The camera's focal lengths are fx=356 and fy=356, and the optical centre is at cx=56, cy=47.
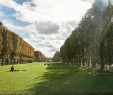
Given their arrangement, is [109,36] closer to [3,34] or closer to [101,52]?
[101,52]

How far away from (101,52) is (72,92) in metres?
48.5

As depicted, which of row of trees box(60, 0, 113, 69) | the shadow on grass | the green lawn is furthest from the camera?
row of trees box(60, 0, 113, 69)

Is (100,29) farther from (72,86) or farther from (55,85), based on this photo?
(72,86)

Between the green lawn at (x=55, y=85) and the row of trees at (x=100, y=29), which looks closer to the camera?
the green lawn at (x=55, y=85)

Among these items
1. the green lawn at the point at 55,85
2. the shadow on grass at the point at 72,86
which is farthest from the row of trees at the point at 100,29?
the shadow on grass at the point at 72,86

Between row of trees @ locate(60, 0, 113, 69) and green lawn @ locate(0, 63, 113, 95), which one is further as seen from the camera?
row of trees @ locate(60, 0, 113, 69)

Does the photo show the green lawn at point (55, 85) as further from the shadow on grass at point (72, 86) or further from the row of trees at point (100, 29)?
the row of trees at point (100, 29)

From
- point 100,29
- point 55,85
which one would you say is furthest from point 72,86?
point 100,29

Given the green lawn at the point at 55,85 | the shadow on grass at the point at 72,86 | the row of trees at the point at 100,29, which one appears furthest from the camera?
the row of trees at the point at 100,29

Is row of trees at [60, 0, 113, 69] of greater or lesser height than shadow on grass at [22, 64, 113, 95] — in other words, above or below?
above

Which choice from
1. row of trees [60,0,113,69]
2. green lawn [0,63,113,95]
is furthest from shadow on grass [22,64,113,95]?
row of trees [60,0,113,69]

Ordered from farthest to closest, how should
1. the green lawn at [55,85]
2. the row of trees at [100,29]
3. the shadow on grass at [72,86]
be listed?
the row of trees at [100,29] < the green lawn at [55,85] < the shadow on grass at [72,86]

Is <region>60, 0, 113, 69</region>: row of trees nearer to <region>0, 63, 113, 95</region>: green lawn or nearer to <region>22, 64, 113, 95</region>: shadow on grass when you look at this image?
<region>0, 63, 113, 95</region>: green lawn

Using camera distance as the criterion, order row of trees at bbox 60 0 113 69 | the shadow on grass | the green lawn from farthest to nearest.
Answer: row of trees at bbox 60 0 113 69 → the green lawn → the shadow on grass
